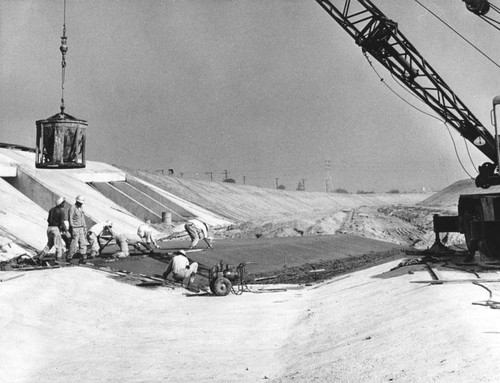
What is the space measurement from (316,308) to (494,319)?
6.42 metres

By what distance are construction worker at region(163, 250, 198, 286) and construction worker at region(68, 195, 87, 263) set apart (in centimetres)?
320

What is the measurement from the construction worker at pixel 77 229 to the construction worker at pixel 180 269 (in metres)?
3.20

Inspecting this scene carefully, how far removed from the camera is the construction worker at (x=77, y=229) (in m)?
19.9

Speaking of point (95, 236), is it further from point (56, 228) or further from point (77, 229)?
point (56, 228)

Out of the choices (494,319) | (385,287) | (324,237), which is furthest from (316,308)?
(324,237)

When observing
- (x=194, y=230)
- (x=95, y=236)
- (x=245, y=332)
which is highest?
(x=194, y=230)

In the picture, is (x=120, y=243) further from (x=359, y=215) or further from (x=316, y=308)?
(x=359, y=215)

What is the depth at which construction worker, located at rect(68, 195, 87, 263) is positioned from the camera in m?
19.9

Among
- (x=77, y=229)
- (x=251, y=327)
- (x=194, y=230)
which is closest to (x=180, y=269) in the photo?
(x=77, y=229)

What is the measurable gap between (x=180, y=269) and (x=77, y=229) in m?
4.07

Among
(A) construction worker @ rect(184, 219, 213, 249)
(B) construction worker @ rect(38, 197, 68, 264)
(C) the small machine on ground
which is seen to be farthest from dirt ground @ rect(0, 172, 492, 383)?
(B) construction worker @ rect(38, 197, 68, 264)

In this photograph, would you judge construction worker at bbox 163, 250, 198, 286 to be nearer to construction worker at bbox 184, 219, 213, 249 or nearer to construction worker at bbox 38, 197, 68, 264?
construction worker at bbox 38, 197, 68, 264

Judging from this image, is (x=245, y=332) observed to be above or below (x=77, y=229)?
below

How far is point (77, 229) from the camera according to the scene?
20.2 meters
